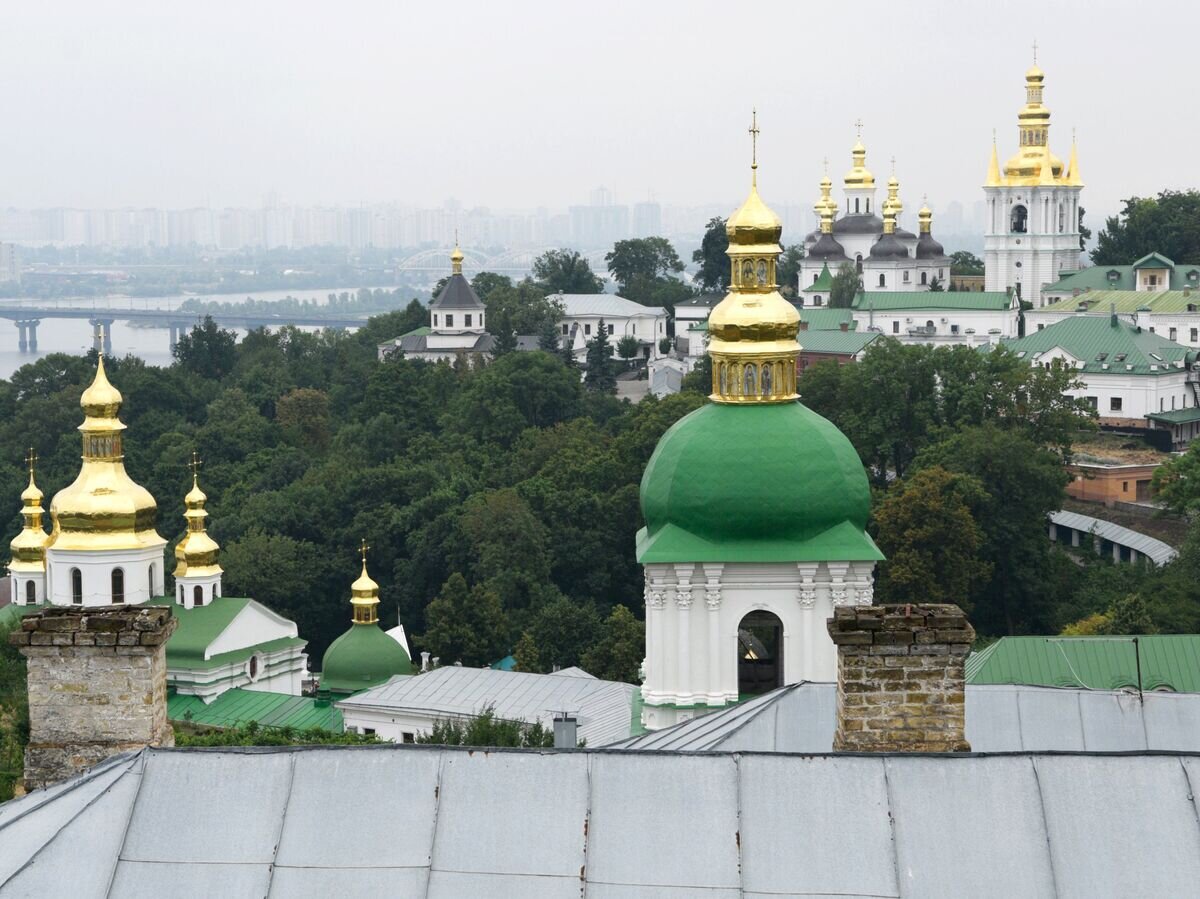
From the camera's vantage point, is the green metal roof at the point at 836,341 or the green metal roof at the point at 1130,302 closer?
the green metal roof at the point at 1130,302

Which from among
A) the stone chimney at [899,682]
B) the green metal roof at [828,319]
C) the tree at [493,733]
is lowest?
the tree at [493,733]

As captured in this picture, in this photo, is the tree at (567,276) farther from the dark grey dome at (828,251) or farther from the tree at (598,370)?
the tree at (598,370)

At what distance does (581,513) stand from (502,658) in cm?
739

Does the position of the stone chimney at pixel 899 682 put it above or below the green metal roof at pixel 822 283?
below

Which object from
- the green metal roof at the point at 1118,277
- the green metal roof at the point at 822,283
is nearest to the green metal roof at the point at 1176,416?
the green metal roof at the point at 1118,277

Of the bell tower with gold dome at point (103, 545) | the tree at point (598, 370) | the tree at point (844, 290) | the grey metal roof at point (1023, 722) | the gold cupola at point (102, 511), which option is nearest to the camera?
the grey metal roof at point (1023, 722)

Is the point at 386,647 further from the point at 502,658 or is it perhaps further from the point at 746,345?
the point at 746,345

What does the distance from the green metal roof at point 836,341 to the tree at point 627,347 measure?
1081 cm

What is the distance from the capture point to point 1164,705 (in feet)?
39.0

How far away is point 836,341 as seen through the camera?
73.4 metres

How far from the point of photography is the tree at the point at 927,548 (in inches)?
1606

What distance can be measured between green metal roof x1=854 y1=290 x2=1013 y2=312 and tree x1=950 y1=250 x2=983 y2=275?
11.0 m

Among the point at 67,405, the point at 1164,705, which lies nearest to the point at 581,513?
the point at 67,405

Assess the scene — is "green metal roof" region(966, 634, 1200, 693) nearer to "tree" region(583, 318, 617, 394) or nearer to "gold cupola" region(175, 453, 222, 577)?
"gold cupola" region(175, 453, 222, 577)
